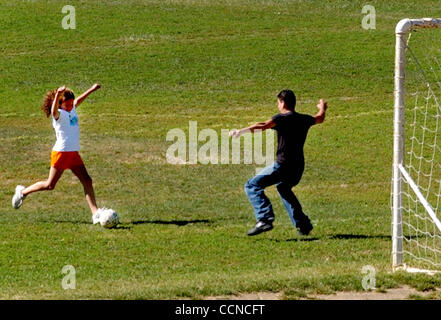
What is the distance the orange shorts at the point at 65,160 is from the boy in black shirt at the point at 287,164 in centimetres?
265

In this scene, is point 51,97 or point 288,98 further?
point 51,97

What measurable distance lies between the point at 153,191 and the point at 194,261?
215 inches

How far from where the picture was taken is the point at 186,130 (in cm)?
2311

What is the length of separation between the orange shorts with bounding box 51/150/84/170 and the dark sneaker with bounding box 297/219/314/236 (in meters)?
3.39

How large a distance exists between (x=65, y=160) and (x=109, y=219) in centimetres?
110

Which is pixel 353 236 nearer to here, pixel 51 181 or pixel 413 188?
pixel 413 188

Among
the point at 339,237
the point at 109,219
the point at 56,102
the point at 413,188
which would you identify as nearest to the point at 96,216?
the point at 109,219

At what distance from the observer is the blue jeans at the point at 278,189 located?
12461mm

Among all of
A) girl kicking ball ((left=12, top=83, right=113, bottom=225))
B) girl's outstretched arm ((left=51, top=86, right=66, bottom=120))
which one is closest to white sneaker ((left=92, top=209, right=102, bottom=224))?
girl kicking ball ((left=12, top=83, right=113, bottom=225))

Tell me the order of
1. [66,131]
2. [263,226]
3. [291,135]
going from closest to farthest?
[291,135], [263,226], [66,131]

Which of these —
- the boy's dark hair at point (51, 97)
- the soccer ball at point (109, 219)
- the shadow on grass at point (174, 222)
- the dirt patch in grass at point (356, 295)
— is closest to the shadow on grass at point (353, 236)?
the shadow on grass at point (174, 222)

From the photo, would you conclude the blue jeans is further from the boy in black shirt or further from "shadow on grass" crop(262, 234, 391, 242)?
"shadow on grass" crop(262, 234, 391, 242)

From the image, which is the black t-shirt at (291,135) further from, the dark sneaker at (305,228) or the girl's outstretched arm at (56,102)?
the girl's outstretched arm at (56,102)
